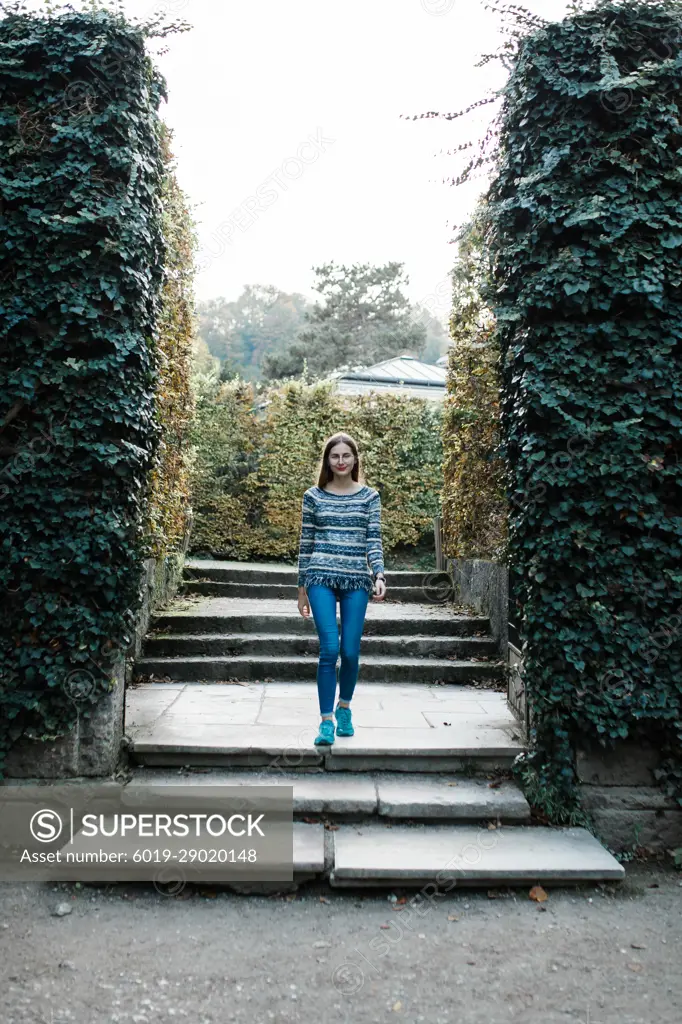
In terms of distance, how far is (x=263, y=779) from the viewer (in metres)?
3.88

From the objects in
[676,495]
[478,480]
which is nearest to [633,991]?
[676,495]

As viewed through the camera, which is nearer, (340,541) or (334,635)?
(334,635)

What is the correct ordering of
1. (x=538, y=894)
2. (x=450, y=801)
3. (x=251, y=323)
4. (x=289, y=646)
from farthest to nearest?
(x=251, y=323) < (x=289, y=646) < (x=450, y=801) < (x=538, y=894)

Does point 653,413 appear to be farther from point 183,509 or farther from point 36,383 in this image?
point 183,509

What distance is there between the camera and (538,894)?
3.28 metres

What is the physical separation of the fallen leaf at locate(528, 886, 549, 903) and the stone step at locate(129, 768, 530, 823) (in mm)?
439

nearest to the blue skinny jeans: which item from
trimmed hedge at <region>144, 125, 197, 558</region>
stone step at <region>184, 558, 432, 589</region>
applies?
trimmed hedge at <region>144, 125, 197, 558</region>

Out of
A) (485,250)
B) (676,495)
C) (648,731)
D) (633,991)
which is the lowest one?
(633,991)

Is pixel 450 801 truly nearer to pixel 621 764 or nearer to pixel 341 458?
pixel 621 764

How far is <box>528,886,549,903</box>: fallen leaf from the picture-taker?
3.26m

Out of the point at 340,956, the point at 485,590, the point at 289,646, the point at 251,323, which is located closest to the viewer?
the point at 340,956

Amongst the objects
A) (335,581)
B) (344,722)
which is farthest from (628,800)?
(335,581)

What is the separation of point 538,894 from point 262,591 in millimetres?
4884

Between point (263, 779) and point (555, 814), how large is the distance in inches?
60.1
